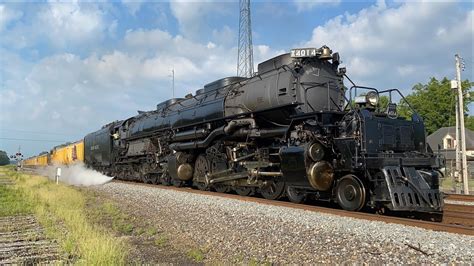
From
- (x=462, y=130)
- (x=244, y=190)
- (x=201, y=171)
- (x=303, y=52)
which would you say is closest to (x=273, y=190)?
(x=244, y=190)

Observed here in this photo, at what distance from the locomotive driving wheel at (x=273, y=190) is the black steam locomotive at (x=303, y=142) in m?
0.03

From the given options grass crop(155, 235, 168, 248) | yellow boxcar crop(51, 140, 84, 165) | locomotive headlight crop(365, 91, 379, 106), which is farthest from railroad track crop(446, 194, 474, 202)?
yellow boxcar crop(51, 140, 84, 165)

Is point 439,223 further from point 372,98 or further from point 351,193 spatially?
point 372,98

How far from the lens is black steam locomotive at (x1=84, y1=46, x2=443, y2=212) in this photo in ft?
30.9

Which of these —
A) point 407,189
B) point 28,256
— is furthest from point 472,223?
point 28,256

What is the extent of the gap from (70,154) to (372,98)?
125ft

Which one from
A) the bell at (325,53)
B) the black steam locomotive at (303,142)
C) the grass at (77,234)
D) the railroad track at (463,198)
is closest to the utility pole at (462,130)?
the railroad track at (463,198)

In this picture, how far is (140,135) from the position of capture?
74.9 ft

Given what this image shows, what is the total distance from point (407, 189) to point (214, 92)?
9429 mm

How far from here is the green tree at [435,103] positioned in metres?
62.9

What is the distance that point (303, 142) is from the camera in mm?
11039

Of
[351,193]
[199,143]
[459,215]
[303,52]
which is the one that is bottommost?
[459,215]

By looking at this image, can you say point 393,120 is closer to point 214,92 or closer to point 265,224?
point 265,224

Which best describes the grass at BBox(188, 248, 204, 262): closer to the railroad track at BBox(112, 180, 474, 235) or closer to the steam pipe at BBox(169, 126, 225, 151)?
the railroad track at BBox(112, 180, 474, 235)
